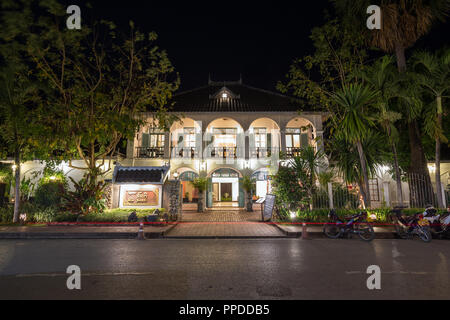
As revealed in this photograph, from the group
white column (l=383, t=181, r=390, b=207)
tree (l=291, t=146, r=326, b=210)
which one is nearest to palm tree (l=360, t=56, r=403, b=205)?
tree (l=291, t=146, r=326, b=210)

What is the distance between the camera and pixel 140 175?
1214 cm

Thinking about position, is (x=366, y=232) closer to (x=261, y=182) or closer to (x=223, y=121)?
(x=261, y=182)

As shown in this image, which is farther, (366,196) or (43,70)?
(366,196)

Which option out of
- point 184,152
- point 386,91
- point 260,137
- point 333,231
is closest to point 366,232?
point 333,231

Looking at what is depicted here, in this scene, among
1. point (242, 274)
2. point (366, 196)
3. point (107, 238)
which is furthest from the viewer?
point (366, 196)

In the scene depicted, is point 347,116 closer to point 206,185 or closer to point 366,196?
point 366,196

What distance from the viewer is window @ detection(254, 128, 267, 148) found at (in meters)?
19.5

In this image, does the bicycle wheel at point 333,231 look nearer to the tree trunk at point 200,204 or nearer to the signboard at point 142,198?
the signboard at point 142,198

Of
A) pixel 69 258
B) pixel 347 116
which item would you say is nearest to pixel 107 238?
pixel 69 258

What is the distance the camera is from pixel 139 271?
431 cm

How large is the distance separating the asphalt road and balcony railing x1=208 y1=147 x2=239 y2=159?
11678 millimetres

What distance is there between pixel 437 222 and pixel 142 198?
12.1 metres

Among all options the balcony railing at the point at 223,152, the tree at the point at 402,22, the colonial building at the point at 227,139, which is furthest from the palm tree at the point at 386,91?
the balcony railing at the point at 223,152

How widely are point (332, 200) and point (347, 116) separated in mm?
3873
